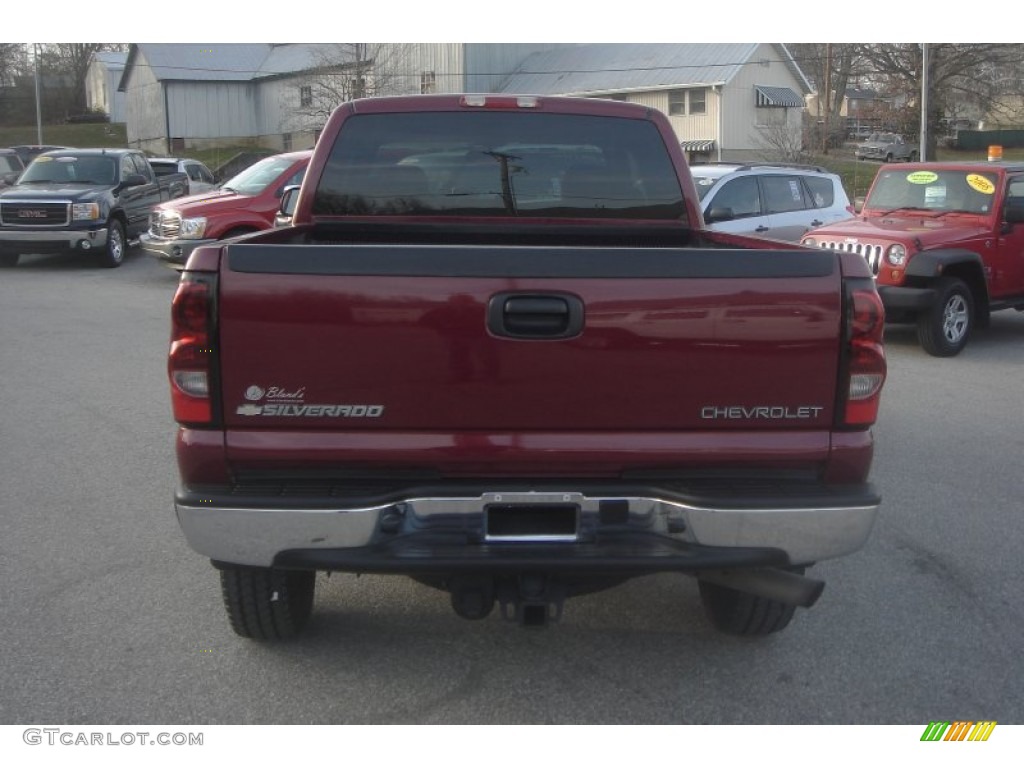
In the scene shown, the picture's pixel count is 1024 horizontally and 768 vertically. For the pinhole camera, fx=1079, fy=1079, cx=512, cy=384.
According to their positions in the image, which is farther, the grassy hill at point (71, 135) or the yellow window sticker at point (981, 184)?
the grassy hill at point (71, 135)

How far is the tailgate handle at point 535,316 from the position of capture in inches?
129

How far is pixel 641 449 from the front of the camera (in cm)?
334

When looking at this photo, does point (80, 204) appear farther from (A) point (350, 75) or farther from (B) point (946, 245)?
(A) point (350, 75)

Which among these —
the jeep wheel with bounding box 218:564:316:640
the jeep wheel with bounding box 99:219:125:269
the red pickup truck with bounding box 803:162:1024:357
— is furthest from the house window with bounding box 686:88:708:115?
the jeep wheel with bounding box 218:564:316:640

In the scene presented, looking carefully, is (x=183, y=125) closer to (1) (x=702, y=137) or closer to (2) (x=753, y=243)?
(1) (x=702, y=137)

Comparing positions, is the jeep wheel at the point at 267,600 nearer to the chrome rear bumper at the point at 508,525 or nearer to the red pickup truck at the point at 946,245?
the chrome rear bumper at the point at 508,525

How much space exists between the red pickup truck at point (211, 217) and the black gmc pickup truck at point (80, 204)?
8.45 ft

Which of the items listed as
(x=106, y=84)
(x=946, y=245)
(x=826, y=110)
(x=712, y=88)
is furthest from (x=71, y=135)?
(x=946, y=245)

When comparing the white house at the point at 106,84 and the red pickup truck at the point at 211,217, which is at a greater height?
the white house at the point at 106,84

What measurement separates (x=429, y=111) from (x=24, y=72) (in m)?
82.8

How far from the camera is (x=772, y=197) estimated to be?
13.5 meters

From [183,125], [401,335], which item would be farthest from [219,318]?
[183,125]

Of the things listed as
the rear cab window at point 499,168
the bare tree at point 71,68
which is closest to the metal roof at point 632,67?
the rear cab window at point 499,168

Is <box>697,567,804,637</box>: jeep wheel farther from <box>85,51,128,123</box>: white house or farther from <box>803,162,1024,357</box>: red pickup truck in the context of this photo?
<box>85,51,128,123</box>: white house
